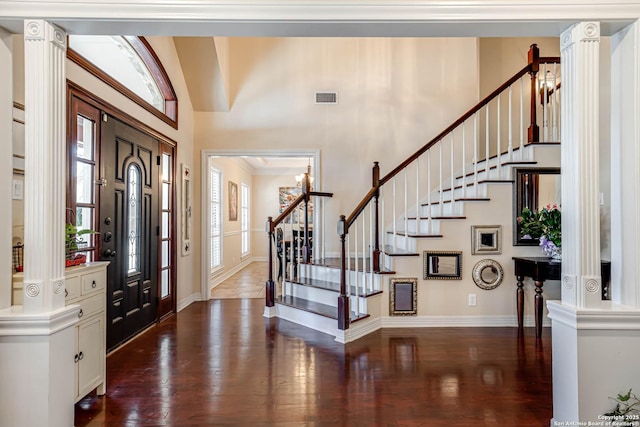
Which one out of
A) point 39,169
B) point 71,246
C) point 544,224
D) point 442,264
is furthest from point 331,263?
point 39,169

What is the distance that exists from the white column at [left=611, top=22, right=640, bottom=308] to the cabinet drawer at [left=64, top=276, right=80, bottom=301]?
122 inches

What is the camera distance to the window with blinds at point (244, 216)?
906 centimetres

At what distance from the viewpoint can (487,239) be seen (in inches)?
148

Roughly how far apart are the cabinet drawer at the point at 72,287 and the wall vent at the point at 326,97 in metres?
3.85

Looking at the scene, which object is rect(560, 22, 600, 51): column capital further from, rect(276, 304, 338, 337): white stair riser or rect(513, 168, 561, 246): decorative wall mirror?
rect(276, 304, 338, 337): white stair riser

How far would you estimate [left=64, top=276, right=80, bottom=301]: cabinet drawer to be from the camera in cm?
206

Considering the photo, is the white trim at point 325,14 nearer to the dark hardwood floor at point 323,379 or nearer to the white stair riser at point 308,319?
the dark hardwood floor at point 323,379

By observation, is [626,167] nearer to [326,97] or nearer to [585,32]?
[585,32]

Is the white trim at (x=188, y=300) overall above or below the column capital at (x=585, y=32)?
below

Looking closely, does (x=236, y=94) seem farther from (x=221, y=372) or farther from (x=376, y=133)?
(x=221, y=372)

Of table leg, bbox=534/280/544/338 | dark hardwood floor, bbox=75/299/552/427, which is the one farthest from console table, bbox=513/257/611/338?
dark hardwood floor, bbox=75/299/552/427

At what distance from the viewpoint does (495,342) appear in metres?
3.33

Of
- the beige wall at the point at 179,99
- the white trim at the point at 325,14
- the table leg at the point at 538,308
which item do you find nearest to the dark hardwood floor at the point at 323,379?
the table leg at the point at 538,308

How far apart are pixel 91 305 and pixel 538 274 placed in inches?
149
